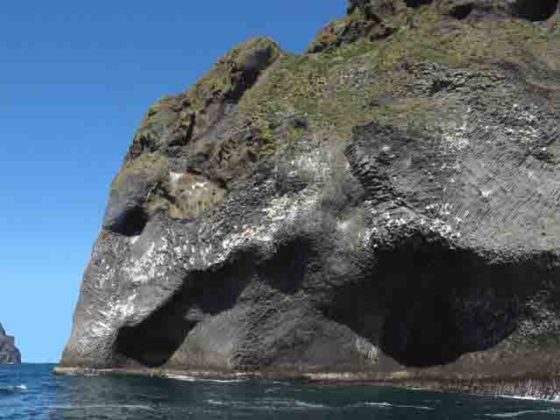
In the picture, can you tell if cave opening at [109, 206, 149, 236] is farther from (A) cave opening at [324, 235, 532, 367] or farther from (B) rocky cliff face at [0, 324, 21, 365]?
(B) rocky cliff face at [0, 324, 21, 365]

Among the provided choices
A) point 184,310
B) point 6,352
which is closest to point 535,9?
point 184,310

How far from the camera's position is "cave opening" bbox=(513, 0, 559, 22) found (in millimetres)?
56644

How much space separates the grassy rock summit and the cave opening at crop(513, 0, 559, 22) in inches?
5.0

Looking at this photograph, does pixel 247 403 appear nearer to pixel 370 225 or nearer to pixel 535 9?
pixel 370 225

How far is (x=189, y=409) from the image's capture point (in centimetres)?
3488

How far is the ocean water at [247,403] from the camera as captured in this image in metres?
33.1

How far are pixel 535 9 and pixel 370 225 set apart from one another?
73.9 feet

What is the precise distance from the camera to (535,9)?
189 ft

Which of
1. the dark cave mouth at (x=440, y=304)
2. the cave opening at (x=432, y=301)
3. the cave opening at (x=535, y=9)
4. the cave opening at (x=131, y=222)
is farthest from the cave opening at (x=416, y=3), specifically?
the cave opening at (x=131, y=222)

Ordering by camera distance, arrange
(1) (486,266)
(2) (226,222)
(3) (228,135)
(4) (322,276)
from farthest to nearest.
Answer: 1. (3) (228,135)
2. (2) (226,222)
3. (4) (322,276)
4. (1) (486,266)

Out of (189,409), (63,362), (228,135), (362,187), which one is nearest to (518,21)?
(362,187)

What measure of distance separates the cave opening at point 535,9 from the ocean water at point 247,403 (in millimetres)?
29786

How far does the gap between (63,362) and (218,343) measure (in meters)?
15.4

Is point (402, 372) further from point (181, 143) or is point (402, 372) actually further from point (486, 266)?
point (181, 143)
